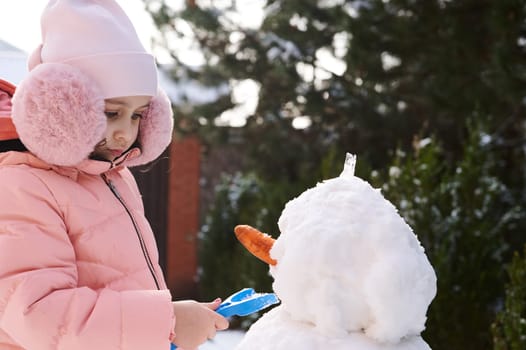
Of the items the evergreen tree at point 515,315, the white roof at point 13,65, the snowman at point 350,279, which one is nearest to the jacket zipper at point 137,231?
the snowman at point 350,279

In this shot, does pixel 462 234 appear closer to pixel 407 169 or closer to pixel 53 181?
pixel 407 169

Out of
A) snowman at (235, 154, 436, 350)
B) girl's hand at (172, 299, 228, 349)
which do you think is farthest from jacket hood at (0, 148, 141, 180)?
snowman at (235, 154, 436, 350)

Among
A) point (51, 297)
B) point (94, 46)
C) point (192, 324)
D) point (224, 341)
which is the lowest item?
point (224, 341)

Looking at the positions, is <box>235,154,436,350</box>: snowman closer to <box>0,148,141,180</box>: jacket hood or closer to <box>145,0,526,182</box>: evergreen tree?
<box>0,148,141,180</box>: jacket hood

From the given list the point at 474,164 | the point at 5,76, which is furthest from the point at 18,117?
the point at 474,164

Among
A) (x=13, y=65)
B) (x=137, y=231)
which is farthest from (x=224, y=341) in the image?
(x=137, y=231)

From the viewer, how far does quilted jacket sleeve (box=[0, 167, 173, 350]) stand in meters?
1.37

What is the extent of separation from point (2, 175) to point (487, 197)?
12.4 feet

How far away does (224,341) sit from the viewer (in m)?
5.77

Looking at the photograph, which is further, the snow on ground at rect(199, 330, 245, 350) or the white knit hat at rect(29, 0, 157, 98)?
the snow on ground at rect(199, 330, 245, 350)

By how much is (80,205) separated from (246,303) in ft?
1.47

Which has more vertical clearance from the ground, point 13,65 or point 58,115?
point 58,115

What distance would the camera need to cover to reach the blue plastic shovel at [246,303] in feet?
4.87

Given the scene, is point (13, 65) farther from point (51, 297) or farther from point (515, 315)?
point (515, 315)
